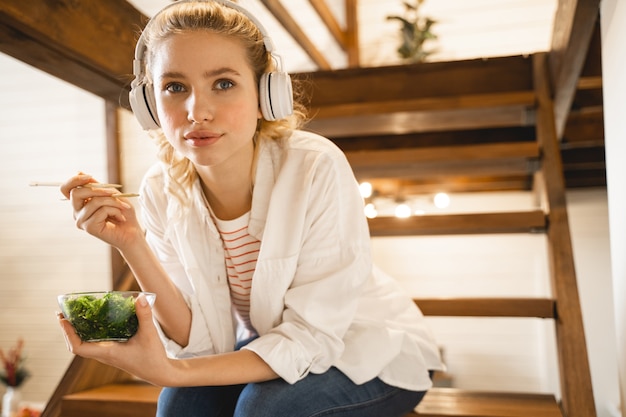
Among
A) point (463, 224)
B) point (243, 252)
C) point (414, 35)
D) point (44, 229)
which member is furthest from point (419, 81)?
point (44, 229)

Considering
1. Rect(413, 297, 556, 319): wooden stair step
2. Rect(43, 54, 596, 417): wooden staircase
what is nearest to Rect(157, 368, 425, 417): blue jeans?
Rect(43, 54, 596, 417): wooden staircase

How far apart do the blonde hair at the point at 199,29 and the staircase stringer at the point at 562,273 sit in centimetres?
93

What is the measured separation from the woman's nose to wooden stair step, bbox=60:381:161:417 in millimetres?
908

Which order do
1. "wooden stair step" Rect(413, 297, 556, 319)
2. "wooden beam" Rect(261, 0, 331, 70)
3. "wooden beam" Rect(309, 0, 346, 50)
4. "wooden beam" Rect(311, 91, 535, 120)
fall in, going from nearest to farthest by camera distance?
"wooden stair step" Rect(413, 297, 556, 319) → "wooden beam" Rect(311, 91, 535, 120) → "wooden beam" Rect(261, 0, 331, 70) → "wooden beam" Rect(309, 0, 346, 50)

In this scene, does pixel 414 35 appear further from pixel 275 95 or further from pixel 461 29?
pixel 275 95

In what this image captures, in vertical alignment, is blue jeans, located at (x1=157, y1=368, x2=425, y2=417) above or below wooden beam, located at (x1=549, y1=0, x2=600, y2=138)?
below

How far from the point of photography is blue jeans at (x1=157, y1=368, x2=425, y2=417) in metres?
1.16

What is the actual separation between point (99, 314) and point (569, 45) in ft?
5.14

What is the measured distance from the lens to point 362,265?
1330mm

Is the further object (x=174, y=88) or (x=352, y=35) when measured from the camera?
(x=352, y=35)

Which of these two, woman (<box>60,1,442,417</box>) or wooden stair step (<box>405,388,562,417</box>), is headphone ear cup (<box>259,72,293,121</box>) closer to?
woman (<box>60,1,442,417</box>)

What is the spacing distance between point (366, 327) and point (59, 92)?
12.5 feet

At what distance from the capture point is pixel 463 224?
2117 millimetres

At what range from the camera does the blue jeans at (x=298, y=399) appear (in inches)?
45.8
